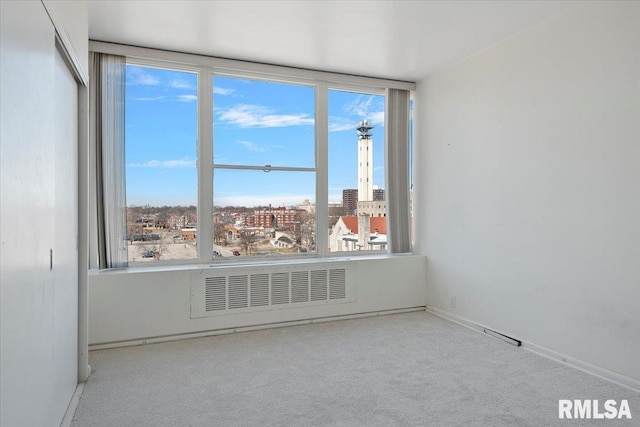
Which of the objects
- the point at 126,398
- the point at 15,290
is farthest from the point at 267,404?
the point at 15,290

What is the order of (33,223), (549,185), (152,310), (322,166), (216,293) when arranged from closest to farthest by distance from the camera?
(33,223), (549,185), (152,310), (216,293), (322,166)

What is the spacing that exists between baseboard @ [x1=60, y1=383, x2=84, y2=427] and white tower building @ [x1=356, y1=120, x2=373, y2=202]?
10.6 ft

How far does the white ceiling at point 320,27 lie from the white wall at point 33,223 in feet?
3.81

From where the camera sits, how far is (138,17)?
3170mm

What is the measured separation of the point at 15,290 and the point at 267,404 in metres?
1.58

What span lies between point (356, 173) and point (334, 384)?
263 cm

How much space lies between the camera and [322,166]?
15.0 feet

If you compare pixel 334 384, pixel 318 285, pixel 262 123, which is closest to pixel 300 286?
pixel 318 285

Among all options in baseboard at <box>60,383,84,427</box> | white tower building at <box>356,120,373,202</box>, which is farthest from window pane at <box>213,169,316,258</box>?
baseboard at <box>60,383,84,427</box>

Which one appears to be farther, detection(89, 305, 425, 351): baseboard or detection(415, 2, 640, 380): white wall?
detection(89, 305, 425, 351): baseboard

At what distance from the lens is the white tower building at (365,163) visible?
480cm

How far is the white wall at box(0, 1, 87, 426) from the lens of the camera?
131cm

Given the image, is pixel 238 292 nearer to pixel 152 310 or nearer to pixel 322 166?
pixel 152 310

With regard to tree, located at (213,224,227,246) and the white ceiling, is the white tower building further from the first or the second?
tree, located at (213,224,227,246)
